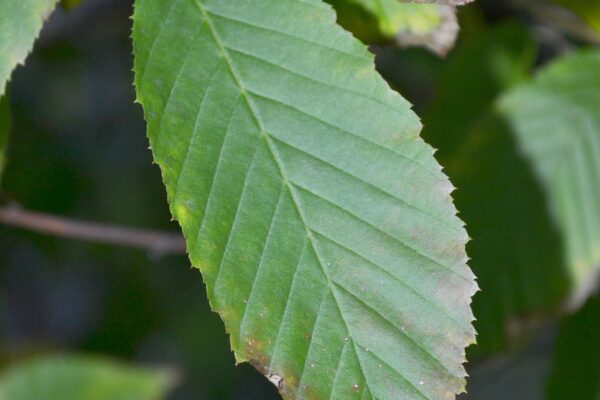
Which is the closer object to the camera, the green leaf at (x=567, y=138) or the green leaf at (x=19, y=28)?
the green leaf at (x=19, y=28)

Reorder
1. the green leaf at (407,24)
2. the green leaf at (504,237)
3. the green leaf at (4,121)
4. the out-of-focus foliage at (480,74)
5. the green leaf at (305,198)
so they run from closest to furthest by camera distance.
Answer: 1. the green leaf at (305,198)
2. the green leaf at (4,121)
3. the green leaf at (407,24)
4. the green leaf at (504,237)
5. the out-of-focus foliage at (480,74)

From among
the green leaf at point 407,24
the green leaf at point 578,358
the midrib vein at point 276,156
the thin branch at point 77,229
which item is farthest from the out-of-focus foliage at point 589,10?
the thin branch at point 77,229

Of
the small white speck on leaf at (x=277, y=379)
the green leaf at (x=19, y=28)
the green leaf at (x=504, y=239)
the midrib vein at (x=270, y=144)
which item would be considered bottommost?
the green leaf at (x=504, y=239)

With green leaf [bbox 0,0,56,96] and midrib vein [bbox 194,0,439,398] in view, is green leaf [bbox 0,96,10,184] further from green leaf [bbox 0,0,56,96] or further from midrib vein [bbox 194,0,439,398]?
midrib vein [bbox 194,0,439,398]

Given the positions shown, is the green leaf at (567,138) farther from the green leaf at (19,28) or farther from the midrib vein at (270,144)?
the green leaf at (19,28)

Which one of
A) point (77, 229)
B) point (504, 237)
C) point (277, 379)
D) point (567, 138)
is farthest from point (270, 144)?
point (77, 229)

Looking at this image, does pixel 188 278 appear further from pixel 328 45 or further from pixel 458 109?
pixel 328 45
